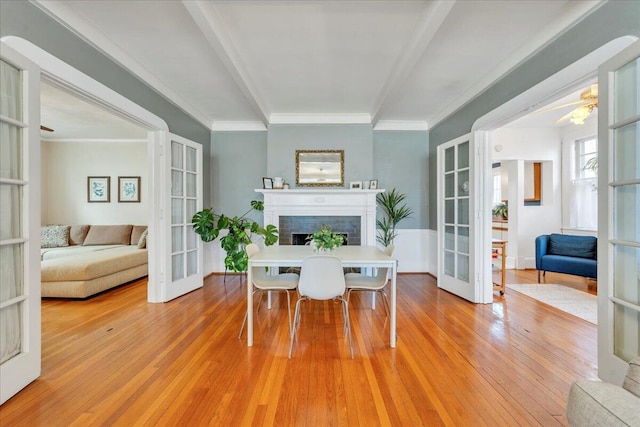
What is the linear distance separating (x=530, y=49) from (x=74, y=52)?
150 inches

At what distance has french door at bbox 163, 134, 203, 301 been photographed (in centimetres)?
369

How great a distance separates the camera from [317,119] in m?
4.69

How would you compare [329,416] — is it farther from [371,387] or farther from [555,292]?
[555,292]

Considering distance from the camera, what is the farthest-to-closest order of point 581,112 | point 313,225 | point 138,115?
point 313,225 → point 581,112 → point 138,115

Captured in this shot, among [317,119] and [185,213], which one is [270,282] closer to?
[185,213]

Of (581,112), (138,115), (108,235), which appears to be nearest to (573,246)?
(581,112)

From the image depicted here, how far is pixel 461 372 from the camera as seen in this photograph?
2021mm

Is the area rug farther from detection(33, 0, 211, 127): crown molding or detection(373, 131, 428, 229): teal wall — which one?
detection(33, 0, 211, 127): crown molding

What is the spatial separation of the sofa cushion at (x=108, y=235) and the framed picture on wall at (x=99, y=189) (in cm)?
66

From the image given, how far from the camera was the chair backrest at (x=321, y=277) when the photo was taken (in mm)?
2254

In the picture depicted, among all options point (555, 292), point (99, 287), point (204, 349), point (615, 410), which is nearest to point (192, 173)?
point (99, 287)

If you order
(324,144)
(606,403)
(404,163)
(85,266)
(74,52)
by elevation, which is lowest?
(85,266)

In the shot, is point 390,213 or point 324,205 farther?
point 390,213

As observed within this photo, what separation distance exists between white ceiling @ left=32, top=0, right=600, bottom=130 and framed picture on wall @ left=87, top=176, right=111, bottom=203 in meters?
3.16
